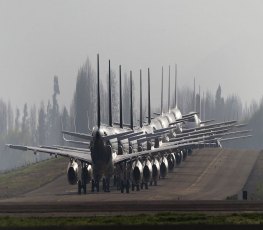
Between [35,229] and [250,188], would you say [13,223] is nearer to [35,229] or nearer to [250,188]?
[35,229]

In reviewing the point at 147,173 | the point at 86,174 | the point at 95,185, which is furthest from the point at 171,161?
the point at 86,174

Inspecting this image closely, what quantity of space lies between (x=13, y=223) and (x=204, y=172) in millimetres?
82934

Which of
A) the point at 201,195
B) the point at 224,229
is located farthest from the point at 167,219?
the point at 201,195

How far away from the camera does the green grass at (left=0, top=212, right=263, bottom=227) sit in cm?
5394

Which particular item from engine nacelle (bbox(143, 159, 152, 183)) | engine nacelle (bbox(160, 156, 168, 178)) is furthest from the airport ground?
engine nacelle (bbox(143, 159, 152, 183))

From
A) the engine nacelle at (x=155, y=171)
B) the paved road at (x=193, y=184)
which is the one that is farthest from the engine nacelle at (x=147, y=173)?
the engine nacelle at (x=155, y=171)

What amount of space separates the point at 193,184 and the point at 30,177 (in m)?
30.8

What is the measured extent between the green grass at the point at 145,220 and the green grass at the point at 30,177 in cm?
6144

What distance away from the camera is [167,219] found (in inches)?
2255

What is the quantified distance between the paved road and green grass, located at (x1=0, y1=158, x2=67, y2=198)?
7.99 feet

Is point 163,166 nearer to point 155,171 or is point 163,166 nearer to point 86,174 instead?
point 155,171

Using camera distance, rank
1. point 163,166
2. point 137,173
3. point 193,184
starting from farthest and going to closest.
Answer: point 163,166
point 193,184
point 137,173

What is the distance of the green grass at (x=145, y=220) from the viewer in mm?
53938

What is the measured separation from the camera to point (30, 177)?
144m
